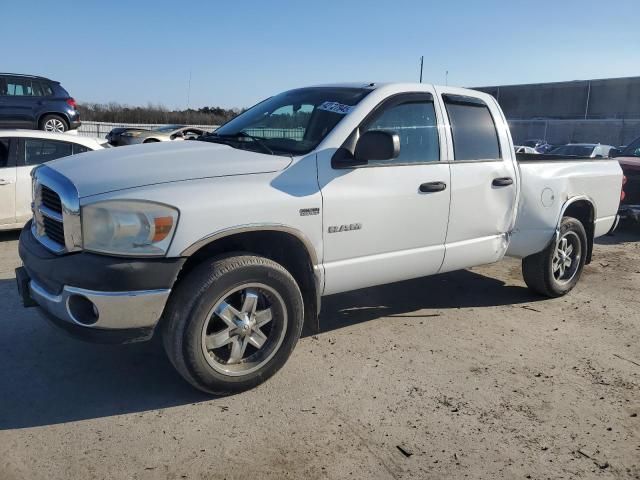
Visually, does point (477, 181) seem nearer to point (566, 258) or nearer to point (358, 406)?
Result: point (566, 258)

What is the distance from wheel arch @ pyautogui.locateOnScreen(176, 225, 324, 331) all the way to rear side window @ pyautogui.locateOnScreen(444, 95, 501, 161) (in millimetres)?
1614

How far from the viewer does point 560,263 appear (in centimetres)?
570

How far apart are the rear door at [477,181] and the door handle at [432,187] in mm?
127

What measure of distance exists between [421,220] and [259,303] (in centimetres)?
142

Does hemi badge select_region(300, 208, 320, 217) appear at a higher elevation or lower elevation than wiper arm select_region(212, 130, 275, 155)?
lower

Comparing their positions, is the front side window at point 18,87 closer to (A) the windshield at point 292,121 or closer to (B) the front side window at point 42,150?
(B) the front side window at point 42,150

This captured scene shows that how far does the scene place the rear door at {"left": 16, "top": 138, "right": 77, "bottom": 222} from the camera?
7.03m

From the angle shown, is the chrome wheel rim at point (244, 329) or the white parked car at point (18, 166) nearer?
the chrome wheel rim at point (244, 329)

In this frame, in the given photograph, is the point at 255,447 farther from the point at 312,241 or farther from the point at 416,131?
the point at 416,131

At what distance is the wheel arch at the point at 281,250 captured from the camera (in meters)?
3.36

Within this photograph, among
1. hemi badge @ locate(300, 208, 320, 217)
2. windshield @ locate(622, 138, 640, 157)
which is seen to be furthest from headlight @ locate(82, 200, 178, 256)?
windshield @ locate(622, 138, 640, 157)

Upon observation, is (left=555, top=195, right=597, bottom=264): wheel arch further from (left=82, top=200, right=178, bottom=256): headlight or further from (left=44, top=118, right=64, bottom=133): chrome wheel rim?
(left=44, top=118, right=64, bottom=133): chrome wheel rim

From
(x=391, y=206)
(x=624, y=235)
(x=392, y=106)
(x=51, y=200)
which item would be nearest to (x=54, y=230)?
(x=51, y=200)

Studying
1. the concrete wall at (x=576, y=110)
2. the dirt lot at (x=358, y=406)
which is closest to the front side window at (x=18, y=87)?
the dirt lot at (x=358, y=406)
